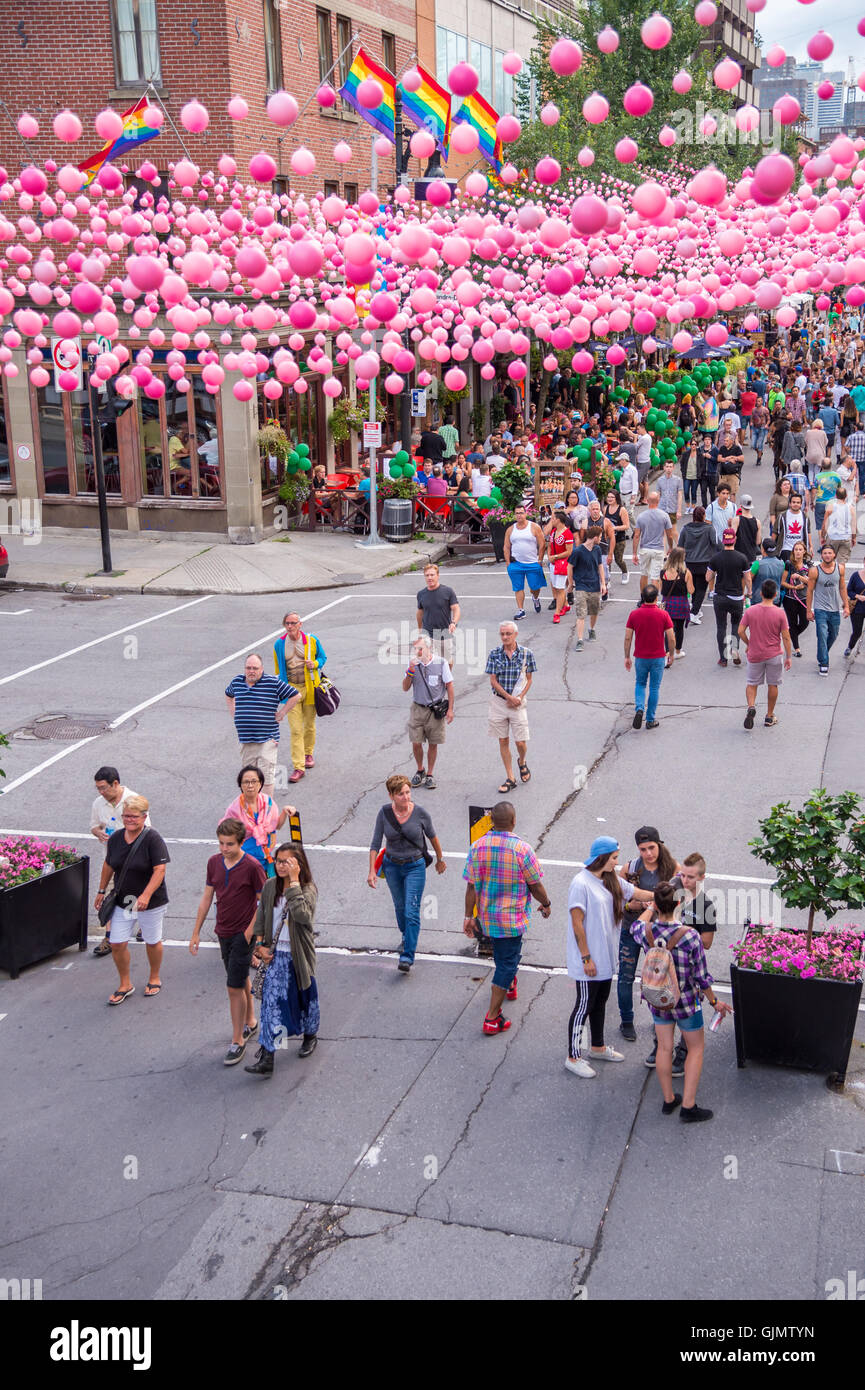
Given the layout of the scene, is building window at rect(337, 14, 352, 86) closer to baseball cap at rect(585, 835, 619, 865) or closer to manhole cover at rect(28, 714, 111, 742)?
manhole cover at rect(28, 714, 111, 742)

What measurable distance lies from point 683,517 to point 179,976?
1923 cm

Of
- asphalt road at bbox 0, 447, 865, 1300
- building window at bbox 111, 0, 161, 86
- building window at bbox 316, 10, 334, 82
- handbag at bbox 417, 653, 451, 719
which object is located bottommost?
asphalt road at bbox 0, 447, 865, 1300

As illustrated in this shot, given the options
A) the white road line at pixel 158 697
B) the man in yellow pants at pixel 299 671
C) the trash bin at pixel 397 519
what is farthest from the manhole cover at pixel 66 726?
the trash bin at pixel 397 519

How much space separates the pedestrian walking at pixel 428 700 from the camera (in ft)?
40.0

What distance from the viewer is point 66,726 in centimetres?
1474

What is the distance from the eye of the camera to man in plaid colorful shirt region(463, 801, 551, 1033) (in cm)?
817

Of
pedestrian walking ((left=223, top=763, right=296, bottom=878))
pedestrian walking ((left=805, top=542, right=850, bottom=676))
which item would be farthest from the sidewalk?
pedestrian walking ((left=223, top=763, right=296, bottom=878))

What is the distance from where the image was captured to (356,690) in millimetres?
15852

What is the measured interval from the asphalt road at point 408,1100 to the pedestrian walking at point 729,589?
2.29m

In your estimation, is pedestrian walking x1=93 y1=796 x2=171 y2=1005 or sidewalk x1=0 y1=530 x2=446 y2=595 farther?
sidewalk x1=0 y1=530 x2=446 y2=595

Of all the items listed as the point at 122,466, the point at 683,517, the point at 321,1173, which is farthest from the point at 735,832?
the point at 122,466

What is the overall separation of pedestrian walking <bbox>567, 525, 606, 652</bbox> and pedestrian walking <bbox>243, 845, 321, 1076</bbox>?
9.29 meters

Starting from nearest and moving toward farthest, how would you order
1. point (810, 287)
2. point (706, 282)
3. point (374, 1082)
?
point (374, 1082)
point (810, 287)
point (706, 282)

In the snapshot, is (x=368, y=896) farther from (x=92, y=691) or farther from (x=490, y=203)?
(x=490, y=203)
